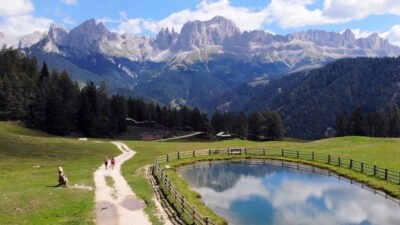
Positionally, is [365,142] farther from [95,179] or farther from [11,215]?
[11,215]

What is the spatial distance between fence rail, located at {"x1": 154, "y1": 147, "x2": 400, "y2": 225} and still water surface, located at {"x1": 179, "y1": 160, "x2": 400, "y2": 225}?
13.8ft

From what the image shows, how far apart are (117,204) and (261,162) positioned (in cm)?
3826

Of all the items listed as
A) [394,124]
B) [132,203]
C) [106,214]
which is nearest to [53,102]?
[132,203]

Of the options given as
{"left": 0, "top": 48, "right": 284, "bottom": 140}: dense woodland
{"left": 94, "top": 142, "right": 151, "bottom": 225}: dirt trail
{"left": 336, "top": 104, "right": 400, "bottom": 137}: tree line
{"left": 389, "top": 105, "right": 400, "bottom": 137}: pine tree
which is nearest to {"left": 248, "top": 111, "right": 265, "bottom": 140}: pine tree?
{"left": 336, "top": 104, "right": 400, "bottom": 137}: tree line

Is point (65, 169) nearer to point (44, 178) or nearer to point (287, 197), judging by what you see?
point (44, 178)

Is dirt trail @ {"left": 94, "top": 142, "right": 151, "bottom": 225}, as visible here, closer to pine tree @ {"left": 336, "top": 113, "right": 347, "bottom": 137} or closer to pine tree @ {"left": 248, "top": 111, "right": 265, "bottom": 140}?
pine tree @ {"left": 248, "top": 111, "right": 265, "bottom": 140}

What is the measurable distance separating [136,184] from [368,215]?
92.8 ft

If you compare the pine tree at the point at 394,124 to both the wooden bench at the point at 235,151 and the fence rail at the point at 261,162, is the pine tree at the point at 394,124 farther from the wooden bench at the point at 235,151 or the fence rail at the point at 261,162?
the wooden bench at the point at 235,151

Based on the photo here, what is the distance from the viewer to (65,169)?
50.8 metres

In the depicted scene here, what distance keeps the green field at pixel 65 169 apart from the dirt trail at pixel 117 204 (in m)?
0.84

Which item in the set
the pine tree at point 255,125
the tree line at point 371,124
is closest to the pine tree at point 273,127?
the pine tree at point 255,125

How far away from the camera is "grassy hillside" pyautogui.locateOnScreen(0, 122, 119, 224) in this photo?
27109 mm

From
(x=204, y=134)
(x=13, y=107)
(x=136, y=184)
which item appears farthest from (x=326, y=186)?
(x=204, y=134)

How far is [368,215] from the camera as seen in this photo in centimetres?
3175
